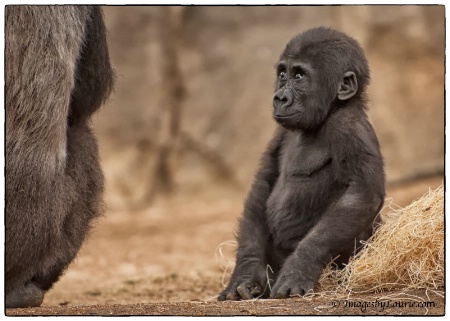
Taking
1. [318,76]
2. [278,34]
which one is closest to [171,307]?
[318,76]

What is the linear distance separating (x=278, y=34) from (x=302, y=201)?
383 cm

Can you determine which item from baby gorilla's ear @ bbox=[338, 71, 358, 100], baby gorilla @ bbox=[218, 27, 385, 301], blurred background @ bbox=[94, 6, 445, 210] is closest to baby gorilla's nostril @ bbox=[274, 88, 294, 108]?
baby gorilla @ bbox=[218, 27, 385, 301]

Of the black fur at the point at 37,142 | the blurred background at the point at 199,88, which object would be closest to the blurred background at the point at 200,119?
the blurred background at the point at 199,88

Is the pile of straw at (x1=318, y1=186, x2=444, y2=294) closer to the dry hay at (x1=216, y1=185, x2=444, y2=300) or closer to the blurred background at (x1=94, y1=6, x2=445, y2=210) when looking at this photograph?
the dry hay at (x1=216, y1=185, x2=444, y2=300)

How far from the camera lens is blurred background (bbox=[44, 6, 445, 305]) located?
5.98 metres

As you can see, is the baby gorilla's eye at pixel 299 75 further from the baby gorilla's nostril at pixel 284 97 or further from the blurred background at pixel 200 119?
the blurred background at pixel 200 119

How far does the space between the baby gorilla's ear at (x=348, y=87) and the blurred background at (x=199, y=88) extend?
3.00 m

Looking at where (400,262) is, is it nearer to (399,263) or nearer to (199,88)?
(399,263)

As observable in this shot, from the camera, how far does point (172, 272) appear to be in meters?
5.34

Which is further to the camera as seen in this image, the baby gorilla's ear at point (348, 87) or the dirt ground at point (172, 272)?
the baby gorilla's ear at point (348, 87)

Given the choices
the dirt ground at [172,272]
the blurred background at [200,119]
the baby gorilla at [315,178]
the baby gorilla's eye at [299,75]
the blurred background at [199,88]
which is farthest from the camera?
the blurred background at [199,88]

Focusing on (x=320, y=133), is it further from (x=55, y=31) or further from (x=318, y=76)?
(x=55, y=31)

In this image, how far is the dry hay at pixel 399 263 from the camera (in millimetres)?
3215

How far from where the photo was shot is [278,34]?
23.0 ft
